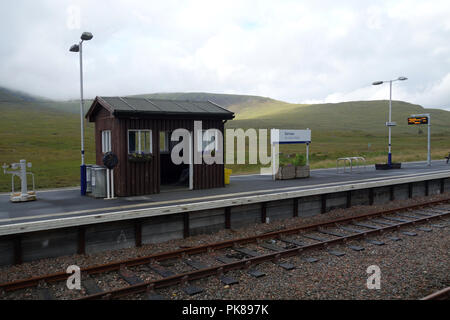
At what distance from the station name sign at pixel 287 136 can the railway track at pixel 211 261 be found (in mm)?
7358

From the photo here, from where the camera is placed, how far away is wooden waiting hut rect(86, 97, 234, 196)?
1373cm

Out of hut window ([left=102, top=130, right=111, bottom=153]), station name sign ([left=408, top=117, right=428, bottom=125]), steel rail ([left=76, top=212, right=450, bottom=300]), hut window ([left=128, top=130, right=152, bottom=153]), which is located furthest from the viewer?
station name sign ([left=408, top=117, right=428, bottom=125])

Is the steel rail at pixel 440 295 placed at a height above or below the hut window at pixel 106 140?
below

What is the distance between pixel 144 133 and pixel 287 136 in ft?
28.0

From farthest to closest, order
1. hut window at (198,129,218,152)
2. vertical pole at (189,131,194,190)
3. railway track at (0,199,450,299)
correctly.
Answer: hut window at (198,129,218,152)
vertical pole at (189,131,194,190)
railway track at (0,199,450,299)

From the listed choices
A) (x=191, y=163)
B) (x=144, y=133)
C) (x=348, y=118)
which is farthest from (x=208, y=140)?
(x=348, y=118)

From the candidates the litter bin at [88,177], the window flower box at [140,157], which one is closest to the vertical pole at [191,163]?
the window flower box at [140,157]

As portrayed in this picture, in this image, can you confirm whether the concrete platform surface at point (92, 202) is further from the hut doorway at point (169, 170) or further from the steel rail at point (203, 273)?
the steel rail at point (203, 273)

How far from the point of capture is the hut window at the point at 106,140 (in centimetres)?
1505

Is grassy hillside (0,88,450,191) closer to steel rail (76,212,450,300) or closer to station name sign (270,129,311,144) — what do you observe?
station name sign (270,129,311,144)

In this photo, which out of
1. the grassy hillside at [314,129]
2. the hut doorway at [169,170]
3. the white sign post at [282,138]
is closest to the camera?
the hut doorway at [169,170]

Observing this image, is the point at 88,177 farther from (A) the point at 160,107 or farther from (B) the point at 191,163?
(B) the point at 191,163

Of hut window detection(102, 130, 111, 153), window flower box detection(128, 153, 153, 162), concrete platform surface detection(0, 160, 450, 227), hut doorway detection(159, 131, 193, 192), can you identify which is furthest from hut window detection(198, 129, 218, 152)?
hut window detection(102, 130, 111, 153)

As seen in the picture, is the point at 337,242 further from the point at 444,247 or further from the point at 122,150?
the point at 122,150
